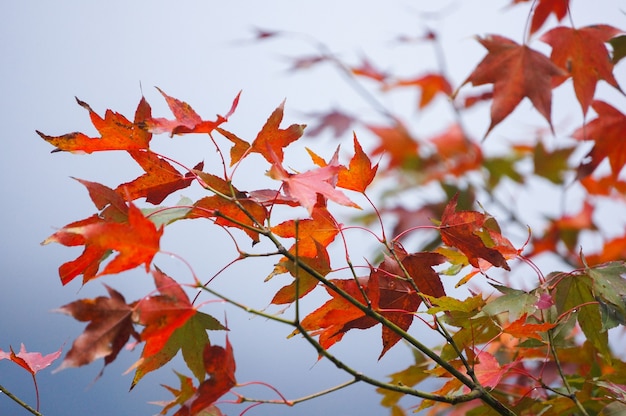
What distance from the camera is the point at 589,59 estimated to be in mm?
624

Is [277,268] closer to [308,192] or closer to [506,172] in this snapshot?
[308,192]

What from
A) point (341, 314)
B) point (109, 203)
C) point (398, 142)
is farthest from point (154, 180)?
point (398, 142)

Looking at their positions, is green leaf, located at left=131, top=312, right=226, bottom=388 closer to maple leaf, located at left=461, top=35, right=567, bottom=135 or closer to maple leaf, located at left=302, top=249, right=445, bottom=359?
maple leaf, located at left=302, top=249, right=445, bottom=359

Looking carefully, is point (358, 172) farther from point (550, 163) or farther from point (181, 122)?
point (550, 163)

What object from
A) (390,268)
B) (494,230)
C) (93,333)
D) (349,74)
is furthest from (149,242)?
(349,74)

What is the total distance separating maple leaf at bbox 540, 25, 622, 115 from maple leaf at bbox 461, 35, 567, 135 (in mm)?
49

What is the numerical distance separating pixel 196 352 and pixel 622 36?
1.67 ft

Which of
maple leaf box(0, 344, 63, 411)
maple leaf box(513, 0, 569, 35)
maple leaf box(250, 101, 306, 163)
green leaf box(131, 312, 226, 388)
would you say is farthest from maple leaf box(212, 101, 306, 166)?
maple leaf box(513, 0, 569, 35)

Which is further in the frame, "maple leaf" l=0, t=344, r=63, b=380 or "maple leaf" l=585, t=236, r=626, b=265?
"maple leaf" l=585, t=236, r=626, b=265

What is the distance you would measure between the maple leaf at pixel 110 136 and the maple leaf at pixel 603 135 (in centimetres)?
45

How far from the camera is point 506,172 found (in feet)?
2.31

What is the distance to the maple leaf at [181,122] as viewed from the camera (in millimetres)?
357

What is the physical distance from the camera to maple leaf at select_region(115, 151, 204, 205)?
1.22ft

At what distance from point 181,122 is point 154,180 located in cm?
4
